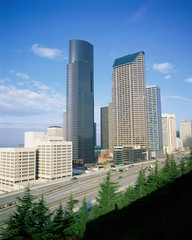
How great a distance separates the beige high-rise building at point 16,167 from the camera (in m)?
102

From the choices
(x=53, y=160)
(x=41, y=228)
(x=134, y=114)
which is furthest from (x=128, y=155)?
(x=41, y=228)

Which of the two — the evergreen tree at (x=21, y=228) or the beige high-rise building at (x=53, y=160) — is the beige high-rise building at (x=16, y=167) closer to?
the beige high-rise building at (x=53, y=160)

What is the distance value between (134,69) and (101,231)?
204491mm

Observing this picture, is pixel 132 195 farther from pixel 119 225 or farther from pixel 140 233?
pixel 140 233

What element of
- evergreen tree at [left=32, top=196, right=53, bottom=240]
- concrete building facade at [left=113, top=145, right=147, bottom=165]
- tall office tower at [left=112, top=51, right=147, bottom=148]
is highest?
tall office tower at [left=112, top=51, right=147, bottom=148]

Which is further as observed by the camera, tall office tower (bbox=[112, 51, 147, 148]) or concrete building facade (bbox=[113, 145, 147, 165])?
tall office tower (bbox=[112, 51, 147, 148])

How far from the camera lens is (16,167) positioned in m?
102

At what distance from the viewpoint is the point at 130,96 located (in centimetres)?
19638

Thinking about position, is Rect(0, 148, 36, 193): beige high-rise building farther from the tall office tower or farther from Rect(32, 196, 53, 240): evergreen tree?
the tall office tower

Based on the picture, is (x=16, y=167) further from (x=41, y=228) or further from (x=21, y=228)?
(x=41, y=228)

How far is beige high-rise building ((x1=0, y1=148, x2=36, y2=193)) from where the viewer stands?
335ft

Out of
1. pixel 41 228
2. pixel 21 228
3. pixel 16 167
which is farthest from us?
pixel 16 167

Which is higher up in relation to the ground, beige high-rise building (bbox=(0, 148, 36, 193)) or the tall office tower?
the tall office tower

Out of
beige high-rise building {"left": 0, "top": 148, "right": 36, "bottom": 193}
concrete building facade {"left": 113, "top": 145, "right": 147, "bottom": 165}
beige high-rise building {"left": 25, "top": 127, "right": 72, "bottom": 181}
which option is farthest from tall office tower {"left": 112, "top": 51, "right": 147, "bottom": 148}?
beige high-rise building {"left": 0, "top": 148, "right": 36, "bottom": 193}
